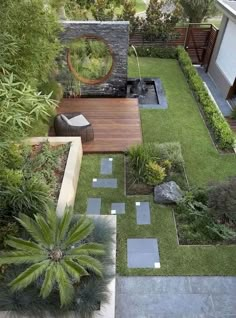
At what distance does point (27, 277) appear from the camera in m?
4.00

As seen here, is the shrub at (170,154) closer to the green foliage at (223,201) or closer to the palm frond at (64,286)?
the green foliage at (223,201)

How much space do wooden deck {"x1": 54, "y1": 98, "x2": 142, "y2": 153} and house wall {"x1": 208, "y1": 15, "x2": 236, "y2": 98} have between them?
414 centimetres

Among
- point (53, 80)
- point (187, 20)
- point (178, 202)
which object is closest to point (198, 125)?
point (178, 202)

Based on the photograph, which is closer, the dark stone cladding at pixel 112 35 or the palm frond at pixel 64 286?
the palm frond at pixel 64 286

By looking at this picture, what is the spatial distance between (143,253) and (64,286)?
2062 millimetres

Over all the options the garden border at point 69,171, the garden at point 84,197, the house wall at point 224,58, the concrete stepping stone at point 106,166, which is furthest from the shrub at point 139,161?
the house wall at point 224,58

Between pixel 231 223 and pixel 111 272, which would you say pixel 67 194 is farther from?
pixel 231 223

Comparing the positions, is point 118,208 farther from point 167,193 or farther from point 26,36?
point 26,36

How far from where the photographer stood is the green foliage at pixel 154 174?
6669 millimetres

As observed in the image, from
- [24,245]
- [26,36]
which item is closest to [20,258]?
[24,245]

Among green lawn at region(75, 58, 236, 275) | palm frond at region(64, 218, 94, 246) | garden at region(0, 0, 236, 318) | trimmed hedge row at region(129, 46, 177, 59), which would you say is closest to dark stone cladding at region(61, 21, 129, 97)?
garden at region(0, 0, 236, 318)

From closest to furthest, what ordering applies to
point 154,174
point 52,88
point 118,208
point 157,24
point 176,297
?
point 176,297 → point 118,208 → point 154,174 → point 52,88 → point 157,24

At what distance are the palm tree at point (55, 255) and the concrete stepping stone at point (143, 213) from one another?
1793 mm

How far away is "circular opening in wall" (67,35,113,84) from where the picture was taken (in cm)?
992
